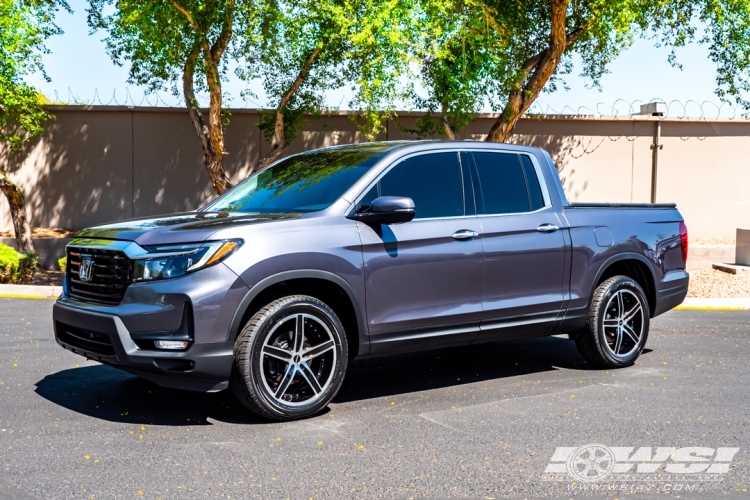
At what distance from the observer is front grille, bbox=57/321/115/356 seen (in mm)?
5898

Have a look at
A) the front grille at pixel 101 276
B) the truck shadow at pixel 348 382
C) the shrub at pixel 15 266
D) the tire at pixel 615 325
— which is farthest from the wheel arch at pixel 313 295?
the shrub at pixel 15 266

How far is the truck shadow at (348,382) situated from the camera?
630 centimetres

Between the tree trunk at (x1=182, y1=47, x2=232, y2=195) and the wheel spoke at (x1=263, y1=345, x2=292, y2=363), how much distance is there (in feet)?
38.4

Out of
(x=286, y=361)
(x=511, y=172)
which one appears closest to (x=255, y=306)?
(x=286, y=361)

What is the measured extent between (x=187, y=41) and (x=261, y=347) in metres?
11.7

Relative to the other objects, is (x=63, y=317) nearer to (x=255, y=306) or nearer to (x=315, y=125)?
(x=255, y=306)

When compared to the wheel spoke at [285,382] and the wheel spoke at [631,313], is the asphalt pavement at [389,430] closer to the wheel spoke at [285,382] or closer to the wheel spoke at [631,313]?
the wheel spoke at [285,382]

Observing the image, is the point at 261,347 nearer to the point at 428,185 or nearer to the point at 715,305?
the point at 428,185

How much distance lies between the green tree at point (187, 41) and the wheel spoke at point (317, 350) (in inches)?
375

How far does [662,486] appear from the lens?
15.8ft

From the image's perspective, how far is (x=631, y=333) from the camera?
815cm

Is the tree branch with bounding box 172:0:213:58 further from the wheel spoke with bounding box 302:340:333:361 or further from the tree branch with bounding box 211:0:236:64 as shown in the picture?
the wheel spoke with bounding box 302:340:333:361

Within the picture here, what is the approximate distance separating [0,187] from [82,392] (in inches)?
500

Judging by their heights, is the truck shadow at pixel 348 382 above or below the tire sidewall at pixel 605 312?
below
